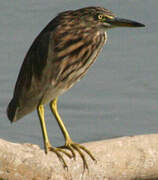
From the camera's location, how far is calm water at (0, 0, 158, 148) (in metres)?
9.48

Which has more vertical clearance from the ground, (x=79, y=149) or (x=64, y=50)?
(x=64, y=50)

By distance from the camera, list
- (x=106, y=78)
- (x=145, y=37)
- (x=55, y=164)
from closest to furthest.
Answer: (x=55, y=164) < (x=106, y=78) < (x=145, y=37)

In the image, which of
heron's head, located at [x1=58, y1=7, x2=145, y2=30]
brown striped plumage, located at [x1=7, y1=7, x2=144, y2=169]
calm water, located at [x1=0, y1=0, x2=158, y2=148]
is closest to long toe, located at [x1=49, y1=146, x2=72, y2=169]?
brown striped plumage, located at [x1=7, y1=7, x2=144, y2=169]

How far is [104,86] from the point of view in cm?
1027

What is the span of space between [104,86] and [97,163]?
173 inches

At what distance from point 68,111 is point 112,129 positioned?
543mm

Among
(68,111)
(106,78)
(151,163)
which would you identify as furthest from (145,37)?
(151,163)

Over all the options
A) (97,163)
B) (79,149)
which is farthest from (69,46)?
(97,163)

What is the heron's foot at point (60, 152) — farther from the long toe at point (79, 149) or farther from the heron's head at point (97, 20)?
the heron's head at point (97, 20)

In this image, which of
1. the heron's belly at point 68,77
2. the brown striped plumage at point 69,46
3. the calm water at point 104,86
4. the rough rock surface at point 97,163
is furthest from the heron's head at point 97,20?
the calm water at point 104,86

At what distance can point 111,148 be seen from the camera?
19.5 ft

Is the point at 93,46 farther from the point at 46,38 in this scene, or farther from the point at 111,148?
the point at 111,148

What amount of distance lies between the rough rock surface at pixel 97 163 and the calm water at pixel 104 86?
286cm

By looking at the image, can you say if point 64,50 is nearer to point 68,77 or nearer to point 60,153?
point 68,77
